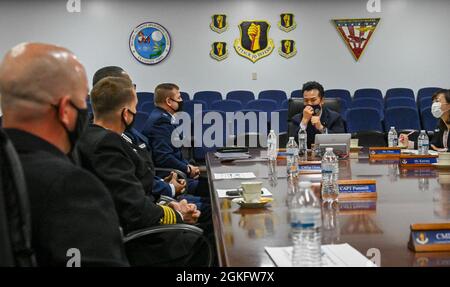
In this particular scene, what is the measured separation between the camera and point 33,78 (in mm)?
1395

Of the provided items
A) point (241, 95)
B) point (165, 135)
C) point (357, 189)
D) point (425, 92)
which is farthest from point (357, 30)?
point (357, 189)

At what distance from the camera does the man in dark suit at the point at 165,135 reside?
4203mm

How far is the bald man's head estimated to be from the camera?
4.57 ft

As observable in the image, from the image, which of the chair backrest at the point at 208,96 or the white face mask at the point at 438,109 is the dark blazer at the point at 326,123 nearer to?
the white face mask at the point at 438,109

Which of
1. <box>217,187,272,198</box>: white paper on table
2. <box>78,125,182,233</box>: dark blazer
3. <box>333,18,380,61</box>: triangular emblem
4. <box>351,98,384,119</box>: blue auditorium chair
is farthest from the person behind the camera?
<box>333,18,380,61</box>: triangular emblem

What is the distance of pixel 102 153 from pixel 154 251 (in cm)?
48

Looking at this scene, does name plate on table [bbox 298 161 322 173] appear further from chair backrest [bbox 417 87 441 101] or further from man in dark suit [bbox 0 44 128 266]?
Result: chair backrest [bbox 417 87 441 101]

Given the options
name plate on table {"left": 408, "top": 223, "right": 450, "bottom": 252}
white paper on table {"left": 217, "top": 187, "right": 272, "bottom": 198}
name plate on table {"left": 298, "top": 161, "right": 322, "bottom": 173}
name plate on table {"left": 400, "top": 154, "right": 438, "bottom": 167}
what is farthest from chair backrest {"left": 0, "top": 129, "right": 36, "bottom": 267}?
name plate on table {"left": 400, "top": 154, "right": 438, "bottom": 167}

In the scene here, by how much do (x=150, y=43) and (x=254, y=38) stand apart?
2.06 meters

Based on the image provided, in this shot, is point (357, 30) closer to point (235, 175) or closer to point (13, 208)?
point (235, 175)

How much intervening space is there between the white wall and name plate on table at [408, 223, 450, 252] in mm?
9125

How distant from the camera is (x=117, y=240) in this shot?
1388 mm

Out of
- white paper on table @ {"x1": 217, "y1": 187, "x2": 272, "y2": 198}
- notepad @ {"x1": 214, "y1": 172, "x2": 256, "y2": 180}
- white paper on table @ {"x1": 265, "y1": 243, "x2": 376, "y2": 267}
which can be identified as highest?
white paper on table @ {"x1": 265, "y1": 243, "x2": 376, "y2": 267}
